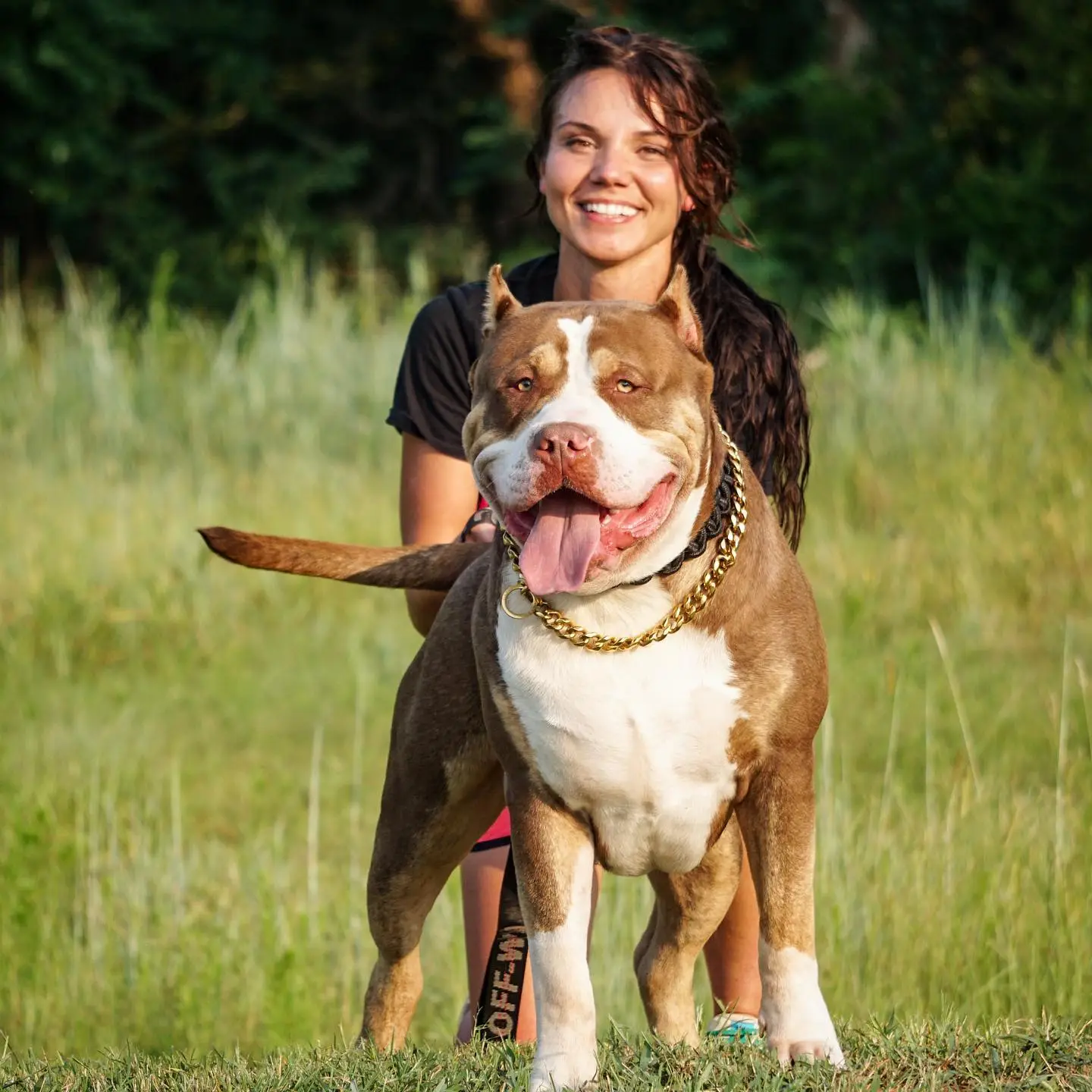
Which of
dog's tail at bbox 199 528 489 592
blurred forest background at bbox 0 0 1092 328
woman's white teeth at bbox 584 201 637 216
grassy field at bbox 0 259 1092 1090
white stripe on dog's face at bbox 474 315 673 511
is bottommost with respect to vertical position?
grassy field at bbox 0 259 1092 1090

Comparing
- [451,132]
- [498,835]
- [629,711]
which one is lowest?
[498,835]

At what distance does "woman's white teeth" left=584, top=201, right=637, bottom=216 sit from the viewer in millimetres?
3912

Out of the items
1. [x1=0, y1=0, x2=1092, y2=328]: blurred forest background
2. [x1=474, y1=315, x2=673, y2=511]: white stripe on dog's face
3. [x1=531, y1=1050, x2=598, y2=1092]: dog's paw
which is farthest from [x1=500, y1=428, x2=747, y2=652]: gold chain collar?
[x1=0, y1=0, x2=1092, y2=328]: blurred forest background

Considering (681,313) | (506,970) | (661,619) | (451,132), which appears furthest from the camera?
(451,132)

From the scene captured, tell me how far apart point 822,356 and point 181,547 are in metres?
4.37

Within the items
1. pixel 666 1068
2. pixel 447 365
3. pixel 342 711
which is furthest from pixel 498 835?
pixel 342 711

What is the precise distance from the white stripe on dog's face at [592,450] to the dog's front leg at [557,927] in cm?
54

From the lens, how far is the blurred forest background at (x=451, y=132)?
17.1m

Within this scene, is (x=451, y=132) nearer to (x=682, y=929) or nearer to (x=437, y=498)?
(x=437, y=498)

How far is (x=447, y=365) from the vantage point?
423 cm

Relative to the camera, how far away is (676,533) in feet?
9.66

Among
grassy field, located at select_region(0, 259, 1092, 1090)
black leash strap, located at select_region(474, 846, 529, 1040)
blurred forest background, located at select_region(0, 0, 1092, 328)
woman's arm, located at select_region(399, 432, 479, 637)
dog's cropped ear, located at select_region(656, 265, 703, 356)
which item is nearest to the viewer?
dog's cropped ear, located at select_region(656, 265, 703, 356)

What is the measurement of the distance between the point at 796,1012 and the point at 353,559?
127 cm

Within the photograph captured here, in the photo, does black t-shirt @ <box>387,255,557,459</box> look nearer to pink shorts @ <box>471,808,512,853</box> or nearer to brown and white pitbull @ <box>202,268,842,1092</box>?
pink shorts @ <box>471,808,512,853</box>
